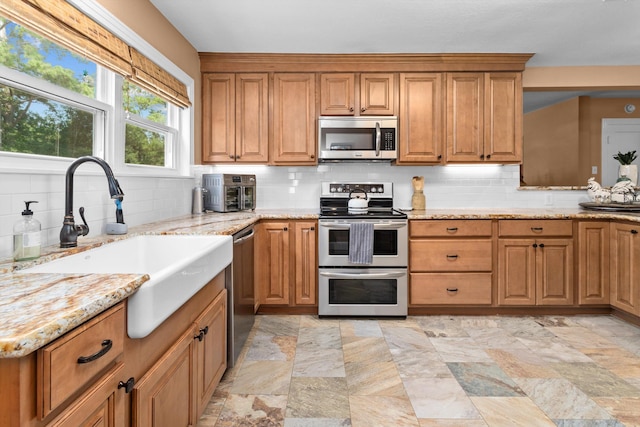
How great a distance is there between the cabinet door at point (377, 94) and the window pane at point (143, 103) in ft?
5.77

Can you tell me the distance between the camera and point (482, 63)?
3.57m

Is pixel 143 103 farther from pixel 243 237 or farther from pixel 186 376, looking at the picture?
pixel 186 376

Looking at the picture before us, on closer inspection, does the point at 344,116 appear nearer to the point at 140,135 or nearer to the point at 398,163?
the point at 398,163

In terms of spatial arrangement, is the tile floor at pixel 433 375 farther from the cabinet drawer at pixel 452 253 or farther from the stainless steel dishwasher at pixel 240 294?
the cabinet drawer at pixel 452 253

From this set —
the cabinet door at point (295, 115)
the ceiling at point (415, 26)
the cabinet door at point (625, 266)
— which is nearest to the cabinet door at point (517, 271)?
the cabinet door at point (625, 266)

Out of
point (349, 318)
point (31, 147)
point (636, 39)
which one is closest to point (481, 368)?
point (349, 318)

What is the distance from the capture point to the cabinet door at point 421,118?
11.8ft

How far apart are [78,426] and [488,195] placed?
3.94 meters

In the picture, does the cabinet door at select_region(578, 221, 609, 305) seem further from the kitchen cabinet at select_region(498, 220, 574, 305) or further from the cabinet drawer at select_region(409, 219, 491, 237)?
the cabinet drawer at select_region(409, 219, 491, 237)

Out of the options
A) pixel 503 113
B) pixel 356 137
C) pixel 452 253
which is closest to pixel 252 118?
pixel 356 137

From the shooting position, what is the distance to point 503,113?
3598 millimetres

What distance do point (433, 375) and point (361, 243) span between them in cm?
123

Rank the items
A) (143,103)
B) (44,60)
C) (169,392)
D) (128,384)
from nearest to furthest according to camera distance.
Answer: (128,384) < (169,392) < (44,60) < (143,103)

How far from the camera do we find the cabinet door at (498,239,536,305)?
329 cm
